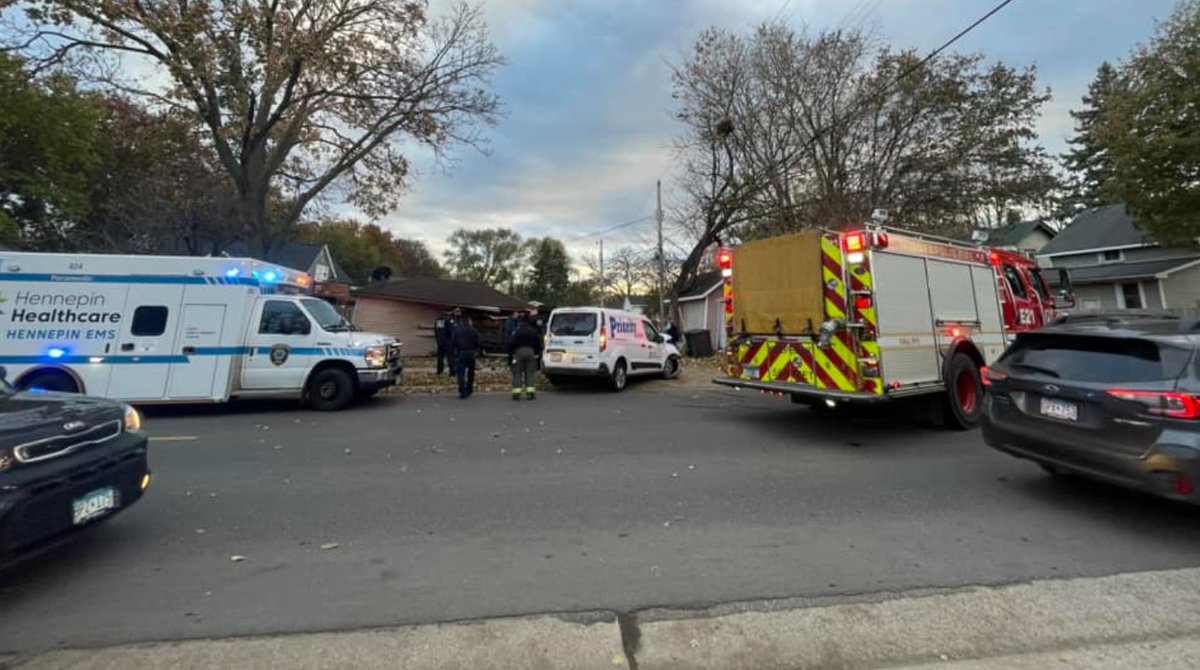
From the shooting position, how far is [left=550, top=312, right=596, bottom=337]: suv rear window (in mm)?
13562

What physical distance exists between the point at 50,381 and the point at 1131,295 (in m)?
40.2

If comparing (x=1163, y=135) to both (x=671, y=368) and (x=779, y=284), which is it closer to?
(x=671, y=368)

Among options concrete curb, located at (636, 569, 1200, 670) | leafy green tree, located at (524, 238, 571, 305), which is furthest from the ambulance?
leafy green tree, located at (524, 238, 571, 305)

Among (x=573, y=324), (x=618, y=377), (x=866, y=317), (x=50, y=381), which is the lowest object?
(x=50, y=381)

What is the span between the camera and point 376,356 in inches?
443

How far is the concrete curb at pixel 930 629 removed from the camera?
2.98 meters

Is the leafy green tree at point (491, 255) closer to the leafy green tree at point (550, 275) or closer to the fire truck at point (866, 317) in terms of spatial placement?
the leafy green tree at point (550, 275)

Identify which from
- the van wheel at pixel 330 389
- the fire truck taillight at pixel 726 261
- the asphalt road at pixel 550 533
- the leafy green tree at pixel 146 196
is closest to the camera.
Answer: the asphalt road at pixel 550 533

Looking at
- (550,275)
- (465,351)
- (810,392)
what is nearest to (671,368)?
(465,351)

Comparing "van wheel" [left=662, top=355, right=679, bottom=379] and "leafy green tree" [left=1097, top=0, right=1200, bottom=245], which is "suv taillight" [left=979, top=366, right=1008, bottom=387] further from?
"leafy green tree" [left=1097, top=0, right=1200, bottom=245]

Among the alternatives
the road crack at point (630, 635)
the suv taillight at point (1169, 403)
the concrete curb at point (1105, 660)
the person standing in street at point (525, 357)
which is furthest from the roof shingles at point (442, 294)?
the concrete curb at point (1105, 660)

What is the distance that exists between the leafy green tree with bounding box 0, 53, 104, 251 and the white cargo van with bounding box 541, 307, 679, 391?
18835 mm

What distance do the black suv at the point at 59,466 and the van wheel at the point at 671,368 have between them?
12.7m

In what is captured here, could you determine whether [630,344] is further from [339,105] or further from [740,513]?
[339,105]
